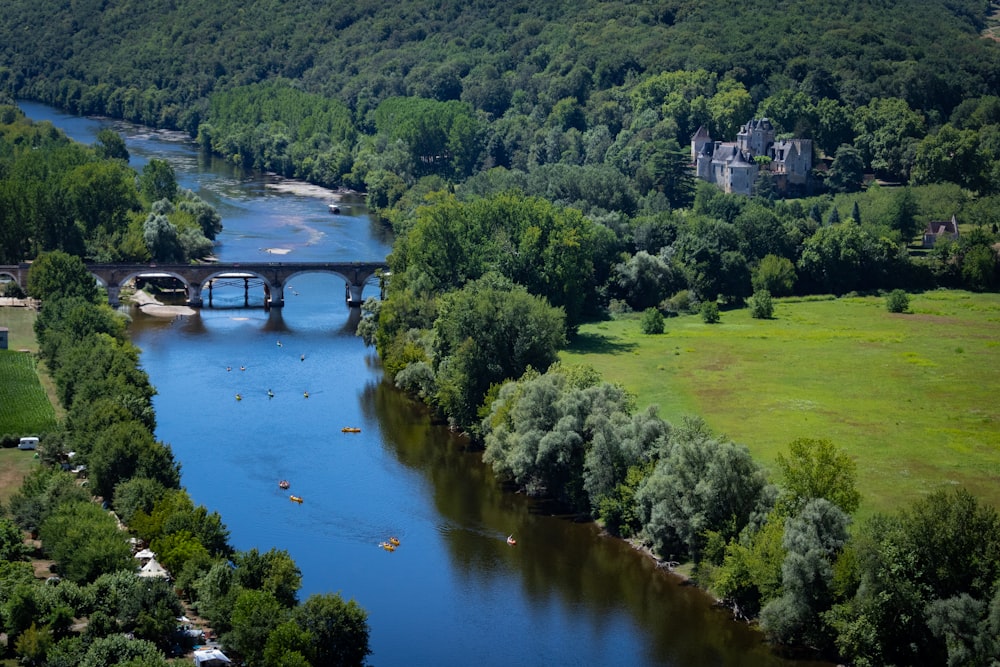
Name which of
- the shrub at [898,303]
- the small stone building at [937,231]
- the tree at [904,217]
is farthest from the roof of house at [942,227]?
the shrub at [898,303]

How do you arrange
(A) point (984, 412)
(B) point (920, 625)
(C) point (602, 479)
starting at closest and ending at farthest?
(B) point (920, 625) → (C) point (602, 479) → (A) point (984, 412)

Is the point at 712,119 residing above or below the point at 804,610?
above

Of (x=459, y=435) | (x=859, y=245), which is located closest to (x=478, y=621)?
(x=459, y=435)

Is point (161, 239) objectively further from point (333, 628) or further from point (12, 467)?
point (333, 628)

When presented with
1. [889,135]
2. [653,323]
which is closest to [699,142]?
[889,135]

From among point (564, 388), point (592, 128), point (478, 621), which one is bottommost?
point (478, 621)

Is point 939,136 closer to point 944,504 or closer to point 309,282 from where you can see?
point 309,282

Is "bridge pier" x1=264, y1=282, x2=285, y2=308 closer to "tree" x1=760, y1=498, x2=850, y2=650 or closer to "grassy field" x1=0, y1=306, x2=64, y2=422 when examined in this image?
"grassy field" x1=0, y1=306, x2=64, y2=422

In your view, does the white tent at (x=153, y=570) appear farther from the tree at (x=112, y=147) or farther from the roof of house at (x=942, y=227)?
the tree at (x=112, y=147)
